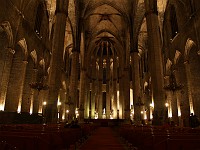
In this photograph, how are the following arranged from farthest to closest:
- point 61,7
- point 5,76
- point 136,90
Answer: point 136,90, point 61,7, point 5,76

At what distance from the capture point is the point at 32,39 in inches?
746

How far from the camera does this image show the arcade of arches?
1341 centimetres

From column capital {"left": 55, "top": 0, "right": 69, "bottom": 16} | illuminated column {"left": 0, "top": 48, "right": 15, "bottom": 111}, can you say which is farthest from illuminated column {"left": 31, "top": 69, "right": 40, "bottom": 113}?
column capital {"left": 55, "top": 0, "right": 69, "bottom": 16}

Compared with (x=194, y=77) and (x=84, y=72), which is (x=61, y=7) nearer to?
(x=194, y=77)

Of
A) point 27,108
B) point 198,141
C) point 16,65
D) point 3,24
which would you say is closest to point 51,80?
point 3,24

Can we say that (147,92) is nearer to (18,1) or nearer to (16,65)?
(16,65)

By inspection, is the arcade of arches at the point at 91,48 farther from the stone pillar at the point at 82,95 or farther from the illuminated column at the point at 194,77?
the stone pillar at the point at 82,95

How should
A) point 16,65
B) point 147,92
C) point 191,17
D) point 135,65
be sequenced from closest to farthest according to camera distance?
point 191,17, point 16,65, point 135,65, point 147,92

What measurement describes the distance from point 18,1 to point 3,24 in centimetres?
342

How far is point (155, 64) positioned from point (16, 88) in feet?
44.4

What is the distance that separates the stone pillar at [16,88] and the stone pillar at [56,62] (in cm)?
556

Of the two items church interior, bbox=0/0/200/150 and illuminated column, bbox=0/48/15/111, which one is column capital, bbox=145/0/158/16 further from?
illuminated column, bbox=0/48/15/111

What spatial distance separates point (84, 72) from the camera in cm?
3150

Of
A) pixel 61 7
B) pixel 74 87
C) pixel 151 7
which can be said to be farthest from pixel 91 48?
pixel 151 7
